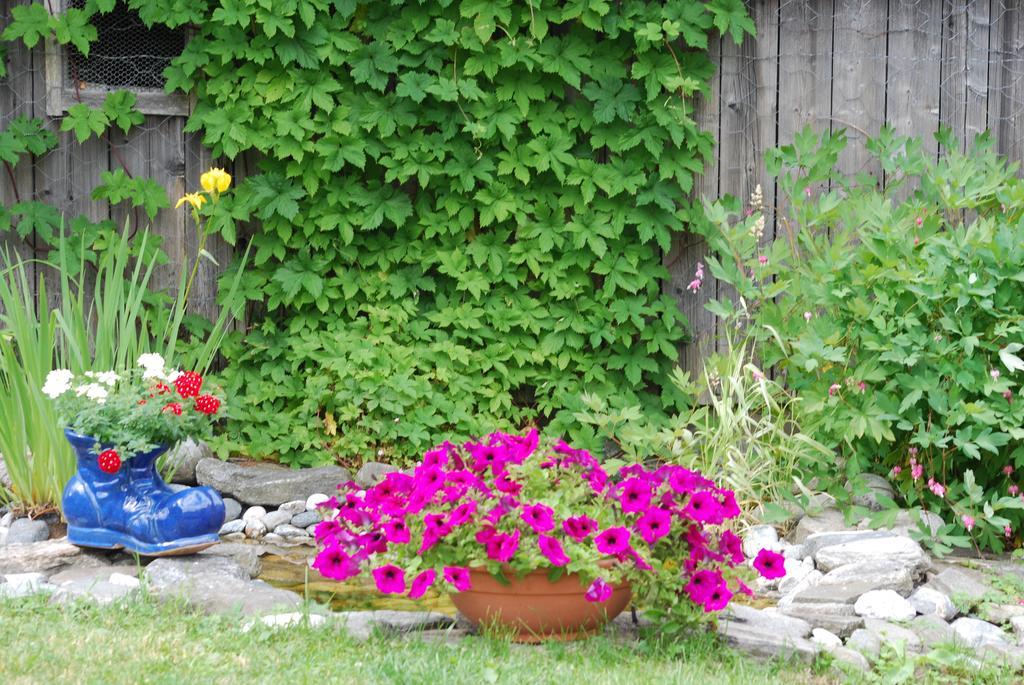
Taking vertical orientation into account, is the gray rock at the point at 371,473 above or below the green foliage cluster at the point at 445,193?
below

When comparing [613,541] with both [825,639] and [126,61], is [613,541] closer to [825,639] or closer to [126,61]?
[825,639]

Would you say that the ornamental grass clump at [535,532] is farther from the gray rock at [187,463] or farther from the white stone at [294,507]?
the gray rock at [187,463]

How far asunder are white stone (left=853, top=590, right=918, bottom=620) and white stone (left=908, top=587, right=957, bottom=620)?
2 cm

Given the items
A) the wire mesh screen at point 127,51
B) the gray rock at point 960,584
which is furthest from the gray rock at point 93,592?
the wire mesh screen at point 127,51

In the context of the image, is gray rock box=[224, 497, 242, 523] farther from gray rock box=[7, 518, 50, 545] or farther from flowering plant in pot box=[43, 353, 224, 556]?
flowering plant in pot box=[43, 353, 224, 556]

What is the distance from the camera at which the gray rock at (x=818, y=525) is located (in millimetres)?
3920

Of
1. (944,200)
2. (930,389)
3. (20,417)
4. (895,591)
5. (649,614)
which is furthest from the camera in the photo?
(944,200)

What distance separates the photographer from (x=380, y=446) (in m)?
4.92

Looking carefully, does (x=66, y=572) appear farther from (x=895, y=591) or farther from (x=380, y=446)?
(x=895, y=591)

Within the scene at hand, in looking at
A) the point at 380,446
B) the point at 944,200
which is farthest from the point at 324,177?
the point at 944,200

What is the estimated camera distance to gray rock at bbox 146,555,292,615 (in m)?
2.96

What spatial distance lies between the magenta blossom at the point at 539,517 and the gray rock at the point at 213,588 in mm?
711

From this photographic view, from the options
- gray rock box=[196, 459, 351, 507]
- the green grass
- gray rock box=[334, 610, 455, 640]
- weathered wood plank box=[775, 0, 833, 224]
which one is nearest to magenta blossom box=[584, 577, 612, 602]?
the green grass

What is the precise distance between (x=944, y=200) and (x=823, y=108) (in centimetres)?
103
